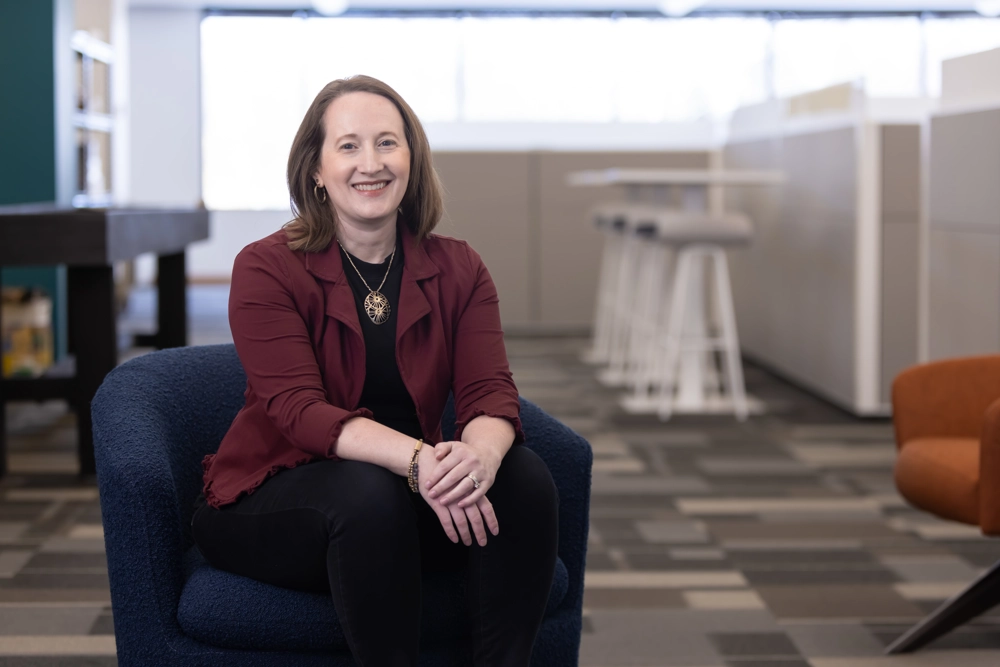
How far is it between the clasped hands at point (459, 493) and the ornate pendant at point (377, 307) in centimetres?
26

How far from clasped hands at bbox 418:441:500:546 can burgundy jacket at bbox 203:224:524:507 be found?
0.15m

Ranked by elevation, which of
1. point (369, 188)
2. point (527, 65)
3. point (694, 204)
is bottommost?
point (369, 188)

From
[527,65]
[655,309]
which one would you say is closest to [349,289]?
[655,309]

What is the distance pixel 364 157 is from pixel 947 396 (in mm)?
1330

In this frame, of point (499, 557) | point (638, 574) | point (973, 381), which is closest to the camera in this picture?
point (499, 557)

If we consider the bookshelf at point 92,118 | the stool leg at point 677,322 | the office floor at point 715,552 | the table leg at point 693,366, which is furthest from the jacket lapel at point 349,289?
the bookshelf at point 92,118

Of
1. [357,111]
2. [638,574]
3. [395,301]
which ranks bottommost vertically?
[638,574]

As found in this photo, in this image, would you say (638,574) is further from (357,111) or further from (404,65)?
(404,65)

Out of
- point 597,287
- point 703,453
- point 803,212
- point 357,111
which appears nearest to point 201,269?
point 597,287

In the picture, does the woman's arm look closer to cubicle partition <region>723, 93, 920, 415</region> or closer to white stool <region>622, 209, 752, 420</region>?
white stool <region>622, 209, 752, 420</region>

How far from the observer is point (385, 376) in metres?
1.64

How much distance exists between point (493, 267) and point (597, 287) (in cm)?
69

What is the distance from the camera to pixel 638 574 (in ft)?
8.92

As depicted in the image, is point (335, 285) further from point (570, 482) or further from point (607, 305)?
point (607, 305)
